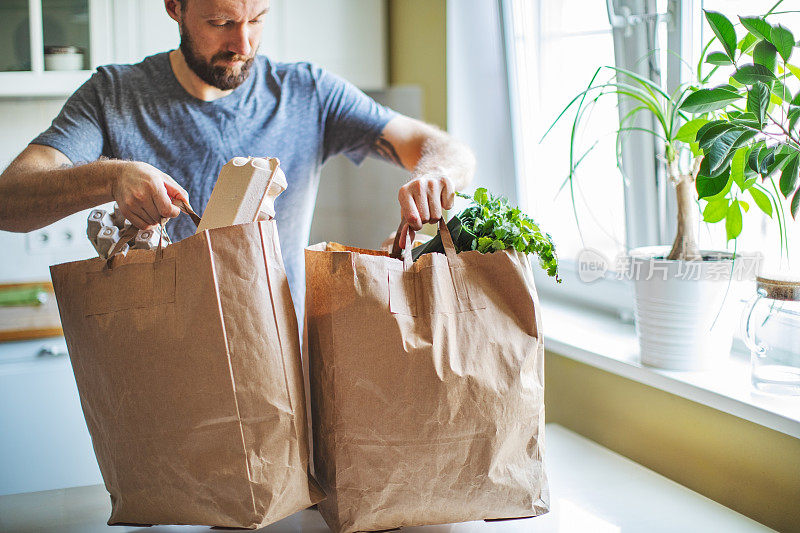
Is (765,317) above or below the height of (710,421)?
above

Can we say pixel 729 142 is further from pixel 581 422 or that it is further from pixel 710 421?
pixel 581 422

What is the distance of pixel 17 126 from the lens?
4.91 ft

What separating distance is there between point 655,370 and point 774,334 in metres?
0.21

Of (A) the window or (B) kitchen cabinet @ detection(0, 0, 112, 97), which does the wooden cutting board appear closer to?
(B) kitchen cabinet @ detection(0, 0, 112, 97)

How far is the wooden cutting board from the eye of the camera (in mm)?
1546

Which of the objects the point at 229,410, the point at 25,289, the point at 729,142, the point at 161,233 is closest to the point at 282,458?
the point at 229,410

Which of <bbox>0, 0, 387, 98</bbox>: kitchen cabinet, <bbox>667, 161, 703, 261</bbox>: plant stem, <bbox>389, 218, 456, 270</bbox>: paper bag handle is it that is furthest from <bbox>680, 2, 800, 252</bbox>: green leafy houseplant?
<bbox>0, 0, 387, 98</bbox>: kitchen cabinet

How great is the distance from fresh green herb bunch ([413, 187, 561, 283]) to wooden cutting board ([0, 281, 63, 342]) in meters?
1.10

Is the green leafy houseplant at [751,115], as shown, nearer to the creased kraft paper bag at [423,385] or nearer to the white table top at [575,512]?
the creased kraft paper bag at [423,385]

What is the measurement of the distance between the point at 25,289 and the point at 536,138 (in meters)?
1.29

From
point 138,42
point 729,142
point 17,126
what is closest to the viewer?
point 729,142

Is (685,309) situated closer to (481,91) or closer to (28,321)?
(481,91)

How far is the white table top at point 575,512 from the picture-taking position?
0.87 meters

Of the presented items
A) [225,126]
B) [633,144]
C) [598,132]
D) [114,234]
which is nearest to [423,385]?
[114,234]
